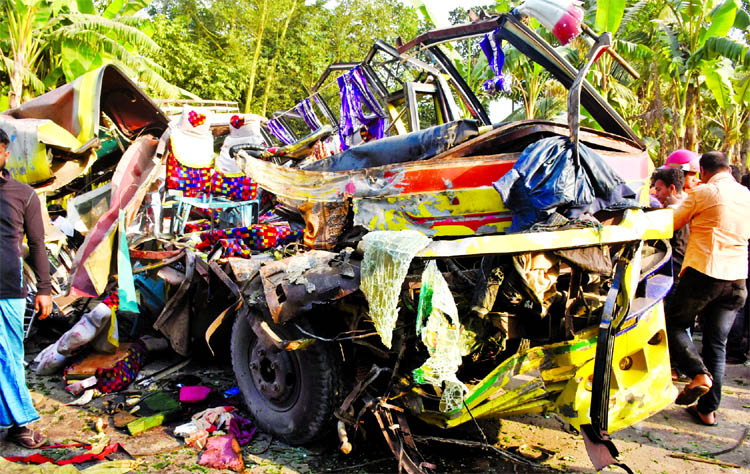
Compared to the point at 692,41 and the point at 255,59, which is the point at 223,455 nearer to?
the point at 692,41

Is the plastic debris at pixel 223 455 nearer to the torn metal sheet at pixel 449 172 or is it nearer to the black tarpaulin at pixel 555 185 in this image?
the torn metal sheet at pixel 449 172

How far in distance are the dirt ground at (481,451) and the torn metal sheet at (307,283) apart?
0.92 meters

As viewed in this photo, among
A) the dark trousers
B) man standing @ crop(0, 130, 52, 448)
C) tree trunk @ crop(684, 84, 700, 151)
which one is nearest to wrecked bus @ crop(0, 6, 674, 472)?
the dark trousers

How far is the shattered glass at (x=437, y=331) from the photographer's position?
8.39ft

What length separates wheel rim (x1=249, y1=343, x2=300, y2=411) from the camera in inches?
134

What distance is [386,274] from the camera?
267 cm

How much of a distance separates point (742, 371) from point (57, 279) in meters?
6.82

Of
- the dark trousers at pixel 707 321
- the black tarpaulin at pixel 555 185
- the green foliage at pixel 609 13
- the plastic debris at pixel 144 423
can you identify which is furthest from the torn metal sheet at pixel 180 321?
the green foliage at pixel 609 13

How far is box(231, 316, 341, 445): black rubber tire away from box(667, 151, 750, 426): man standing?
8.20ft

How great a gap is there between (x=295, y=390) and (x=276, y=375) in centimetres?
16

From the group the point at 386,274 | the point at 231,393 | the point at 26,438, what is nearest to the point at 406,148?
the point at 386,274

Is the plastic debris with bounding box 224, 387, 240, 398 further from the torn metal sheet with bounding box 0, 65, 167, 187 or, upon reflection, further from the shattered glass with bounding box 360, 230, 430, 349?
the torn metal sheet with bounding box 0, 65, 167, 187

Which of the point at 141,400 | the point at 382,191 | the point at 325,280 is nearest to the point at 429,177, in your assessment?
the point at 382,191

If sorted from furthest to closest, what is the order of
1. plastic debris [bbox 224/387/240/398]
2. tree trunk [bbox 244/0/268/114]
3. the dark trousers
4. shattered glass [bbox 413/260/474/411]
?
tree trunk [bbox 244/0/268/114] → plastic debris [bbox 224/387/240/398] → the dark trousers → shattered glass [bbox 413/260/474/411]
